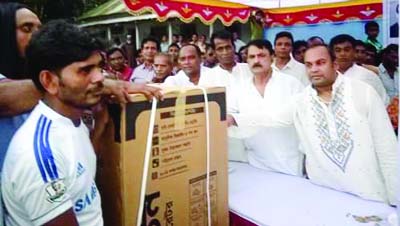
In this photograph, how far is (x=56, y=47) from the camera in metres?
0.99

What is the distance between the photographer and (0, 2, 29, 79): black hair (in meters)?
1.28

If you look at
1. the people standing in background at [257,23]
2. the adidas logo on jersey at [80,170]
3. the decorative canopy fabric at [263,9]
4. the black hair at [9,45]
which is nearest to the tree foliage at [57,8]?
the people standing in background at [257,23]

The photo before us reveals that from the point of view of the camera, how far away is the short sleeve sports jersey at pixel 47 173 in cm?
90

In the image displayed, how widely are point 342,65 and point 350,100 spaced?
195 centimetres

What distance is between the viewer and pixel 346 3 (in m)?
5.59

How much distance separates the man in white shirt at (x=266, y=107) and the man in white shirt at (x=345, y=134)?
0.29 metres

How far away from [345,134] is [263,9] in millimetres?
4897

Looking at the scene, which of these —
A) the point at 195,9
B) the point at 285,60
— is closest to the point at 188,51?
the point at 285,60

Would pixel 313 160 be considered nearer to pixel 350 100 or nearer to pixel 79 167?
pixel 350 100

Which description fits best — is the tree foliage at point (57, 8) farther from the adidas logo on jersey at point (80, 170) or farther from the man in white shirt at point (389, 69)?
the adidas logo on jersey at point (80, 170)

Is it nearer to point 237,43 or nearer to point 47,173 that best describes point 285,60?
point 237,43

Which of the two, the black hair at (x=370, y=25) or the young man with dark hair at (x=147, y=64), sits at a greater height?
the black hair at (x=370, y=25)

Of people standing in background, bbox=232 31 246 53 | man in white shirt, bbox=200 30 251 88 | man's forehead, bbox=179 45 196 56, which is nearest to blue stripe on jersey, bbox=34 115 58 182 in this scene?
man in white shirt, bbox=200 30 251 88

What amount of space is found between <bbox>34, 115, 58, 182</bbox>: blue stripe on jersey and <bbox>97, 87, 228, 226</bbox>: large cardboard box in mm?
298
